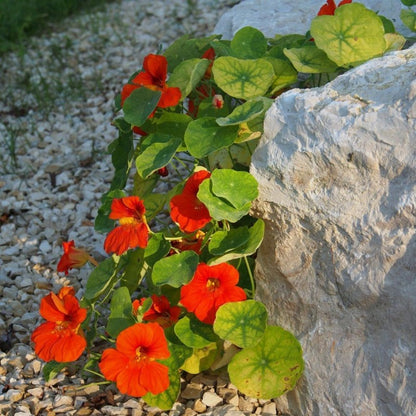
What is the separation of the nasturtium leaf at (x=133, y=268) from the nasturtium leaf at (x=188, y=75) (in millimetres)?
454

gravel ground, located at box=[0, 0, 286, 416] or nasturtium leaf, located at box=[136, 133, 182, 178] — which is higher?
nasturtium leaf, located at box=[136, 133, 182, 178]

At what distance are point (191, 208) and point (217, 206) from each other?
0.10 metres

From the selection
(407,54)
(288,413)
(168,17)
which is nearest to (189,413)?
(288,413)

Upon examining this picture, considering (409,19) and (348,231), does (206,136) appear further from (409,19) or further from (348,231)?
(409,19)

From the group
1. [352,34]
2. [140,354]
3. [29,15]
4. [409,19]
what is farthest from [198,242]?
[29,15]

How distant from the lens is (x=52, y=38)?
166 inches

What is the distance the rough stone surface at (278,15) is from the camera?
2.46 m

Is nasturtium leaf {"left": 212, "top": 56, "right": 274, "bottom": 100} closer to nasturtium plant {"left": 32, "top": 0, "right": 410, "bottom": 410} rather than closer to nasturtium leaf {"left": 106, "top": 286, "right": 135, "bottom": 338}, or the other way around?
nasturtium plant {"left": 32, "top": 0, "right": 410, "bottom": 410}

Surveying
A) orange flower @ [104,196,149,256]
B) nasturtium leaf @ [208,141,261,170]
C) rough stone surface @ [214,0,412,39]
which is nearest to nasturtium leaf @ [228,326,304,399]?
orange flower @ [104,196,149,256]

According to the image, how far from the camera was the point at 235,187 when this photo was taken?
1698 millimetres

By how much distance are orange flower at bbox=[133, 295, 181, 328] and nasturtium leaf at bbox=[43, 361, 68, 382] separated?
0.27 m

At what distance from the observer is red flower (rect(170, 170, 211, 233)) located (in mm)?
1747

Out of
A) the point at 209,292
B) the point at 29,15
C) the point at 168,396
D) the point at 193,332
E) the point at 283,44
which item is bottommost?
the point at 29,15

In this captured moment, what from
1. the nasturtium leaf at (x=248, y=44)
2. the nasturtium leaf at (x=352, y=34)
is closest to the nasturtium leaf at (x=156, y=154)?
the nasturtium leaf at (x=248, y=44)
